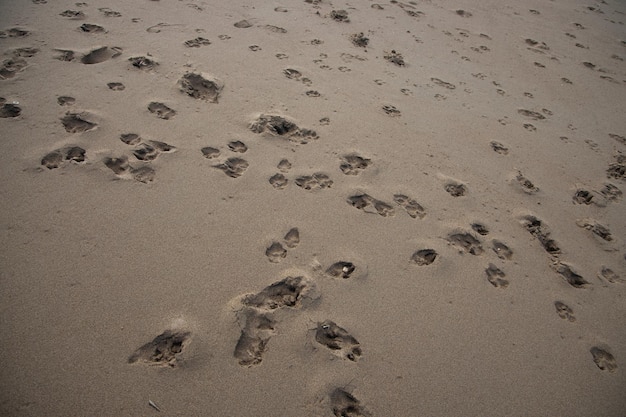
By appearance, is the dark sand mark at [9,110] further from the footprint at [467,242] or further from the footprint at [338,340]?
the footprint at [467,242]

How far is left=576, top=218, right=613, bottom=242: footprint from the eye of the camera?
241cm

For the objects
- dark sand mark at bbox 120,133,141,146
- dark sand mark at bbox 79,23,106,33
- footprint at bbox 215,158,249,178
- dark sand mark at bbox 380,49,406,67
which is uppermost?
dark sand mark at bbox 380,49,406,67

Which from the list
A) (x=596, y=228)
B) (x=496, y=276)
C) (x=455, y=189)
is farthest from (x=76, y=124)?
(x=596, y=228)

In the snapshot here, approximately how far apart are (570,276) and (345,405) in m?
1.67

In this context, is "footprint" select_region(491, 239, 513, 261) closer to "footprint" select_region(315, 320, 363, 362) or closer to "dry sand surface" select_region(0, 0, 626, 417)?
"dry sand surface" select_region(0, 0, 626, 417)

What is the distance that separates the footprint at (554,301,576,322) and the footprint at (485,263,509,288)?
293 mm

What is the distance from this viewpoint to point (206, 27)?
358 centimetres

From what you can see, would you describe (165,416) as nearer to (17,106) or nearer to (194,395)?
(194,395)

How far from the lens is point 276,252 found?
6.16 ft

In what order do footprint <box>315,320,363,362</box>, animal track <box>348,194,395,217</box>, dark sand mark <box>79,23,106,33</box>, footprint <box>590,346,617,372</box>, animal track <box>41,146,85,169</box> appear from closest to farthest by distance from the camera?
footprint <box>315,320,363,362</box> < footprint <box>590,346,617,372</box> < animal track <box>41,146,85,169</box> < animal track <box>348,194,395,217</box> < dark sand mark <box>79,23,106,33</box>

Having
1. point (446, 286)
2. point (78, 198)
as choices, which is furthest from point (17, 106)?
point (446, 286)

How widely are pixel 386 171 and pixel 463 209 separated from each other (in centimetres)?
59

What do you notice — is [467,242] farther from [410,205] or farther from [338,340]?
[338,340]

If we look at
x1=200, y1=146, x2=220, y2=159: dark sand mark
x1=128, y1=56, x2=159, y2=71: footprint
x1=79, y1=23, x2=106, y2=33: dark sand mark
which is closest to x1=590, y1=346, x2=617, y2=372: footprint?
x1=200, y1=146, x2=220, y2=159: dark sand mark
